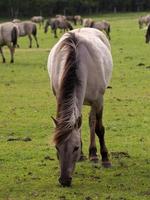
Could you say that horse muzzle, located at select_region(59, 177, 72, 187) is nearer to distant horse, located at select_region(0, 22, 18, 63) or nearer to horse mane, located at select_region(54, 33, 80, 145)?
horse mane, located at select_region(54, 33, 80, 145)

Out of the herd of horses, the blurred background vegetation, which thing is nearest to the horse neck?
the herd of horses

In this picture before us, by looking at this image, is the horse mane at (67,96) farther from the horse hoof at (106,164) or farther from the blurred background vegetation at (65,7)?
the blurred background vegetation at (65,7)

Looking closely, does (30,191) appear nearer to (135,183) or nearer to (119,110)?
(135,183)

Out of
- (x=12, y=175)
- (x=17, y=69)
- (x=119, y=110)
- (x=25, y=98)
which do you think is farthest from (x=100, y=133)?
(x=17, y=69)

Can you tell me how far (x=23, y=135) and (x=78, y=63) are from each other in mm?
3527

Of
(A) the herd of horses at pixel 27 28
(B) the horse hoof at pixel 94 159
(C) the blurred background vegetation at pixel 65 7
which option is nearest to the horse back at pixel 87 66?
(B) the horse hoof at pixel 94 159

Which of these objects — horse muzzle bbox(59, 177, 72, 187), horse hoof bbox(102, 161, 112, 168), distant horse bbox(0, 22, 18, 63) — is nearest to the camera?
horse muzzle bbox(59, 177, 72, 187)

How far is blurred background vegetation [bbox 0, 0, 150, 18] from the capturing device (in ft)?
255

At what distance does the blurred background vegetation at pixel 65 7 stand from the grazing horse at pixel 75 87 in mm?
69293

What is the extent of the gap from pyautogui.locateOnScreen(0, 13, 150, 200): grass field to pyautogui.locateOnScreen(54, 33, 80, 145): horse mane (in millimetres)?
209

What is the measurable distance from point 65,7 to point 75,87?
258 feet

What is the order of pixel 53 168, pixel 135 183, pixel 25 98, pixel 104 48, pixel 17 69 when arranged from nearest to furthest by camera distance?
pixel 135 183
pixel 53 168
pixel 104 48
pixel 25 98
pixel 17 69

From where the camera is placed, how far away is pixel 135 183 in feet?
24.8

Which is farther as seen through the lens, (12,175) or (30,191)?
(12,175)
